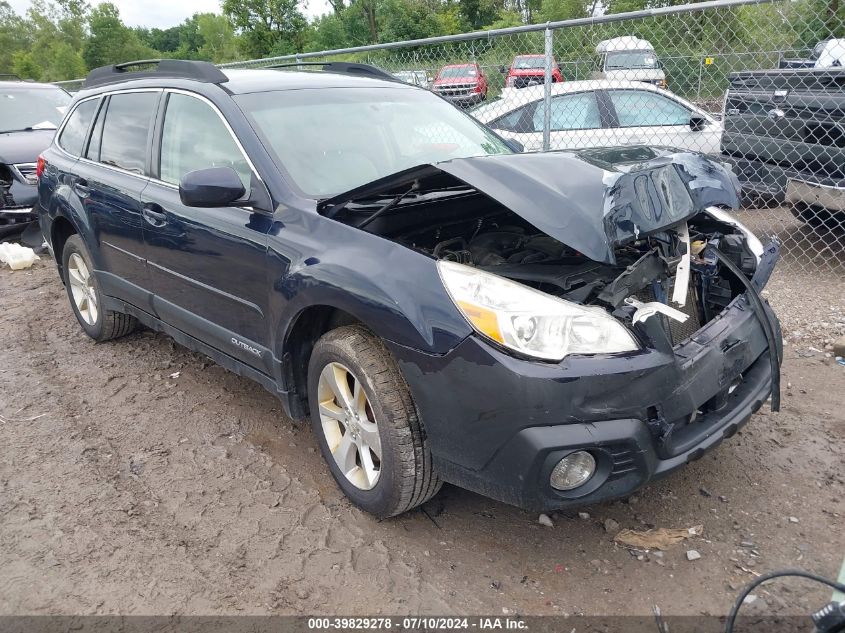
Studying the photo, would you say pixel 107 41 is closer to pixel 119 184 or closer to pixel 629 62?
pixel 629 62

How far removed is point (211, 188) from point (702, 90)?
586 cm

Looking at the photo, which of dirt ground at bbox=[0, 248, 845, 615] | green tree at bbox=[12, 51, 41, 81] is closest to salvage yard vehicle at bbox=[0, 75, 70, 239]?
dirt ground at bbox=[0, 248, 845, 615]

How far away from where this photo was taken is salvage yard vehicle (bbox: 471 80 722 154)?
652 centimetres

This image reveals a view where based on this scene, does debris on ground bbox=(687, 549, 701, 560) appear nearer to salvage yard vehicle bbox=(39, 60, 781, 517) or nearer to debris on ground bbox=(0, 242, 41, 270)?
salvage yard vehicle bbox=(39, 60, 781, 517)

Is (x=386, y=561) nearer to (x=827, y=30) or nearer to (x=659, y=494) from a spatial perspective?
(x=659, y=494)

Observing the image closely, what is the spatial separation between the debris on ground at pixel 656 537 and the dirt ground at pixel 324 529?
4 cm

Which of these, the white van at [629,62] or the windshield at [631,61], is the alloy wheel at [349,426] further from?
the windshield at [631,61]

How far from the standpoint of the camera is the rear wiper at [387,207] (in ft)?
8.57

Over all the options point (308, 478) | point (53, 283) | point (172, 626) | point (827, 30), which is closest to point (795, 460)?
point (308, 478)

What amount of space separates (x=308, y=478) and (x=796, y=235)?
18.0 ft

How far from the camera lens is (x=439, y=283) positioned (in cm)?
218

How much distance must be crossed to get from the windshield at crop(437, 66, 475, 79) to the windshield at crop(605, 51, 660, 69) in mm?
1511

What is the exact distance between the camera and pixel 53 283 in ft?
21.3

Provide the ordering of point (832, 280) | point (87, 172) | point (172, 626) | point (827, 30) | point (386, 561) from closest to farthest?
point (172, 626) < point (386, 561) < point (87, 172) < point (832, 280) < point (827, 30)
